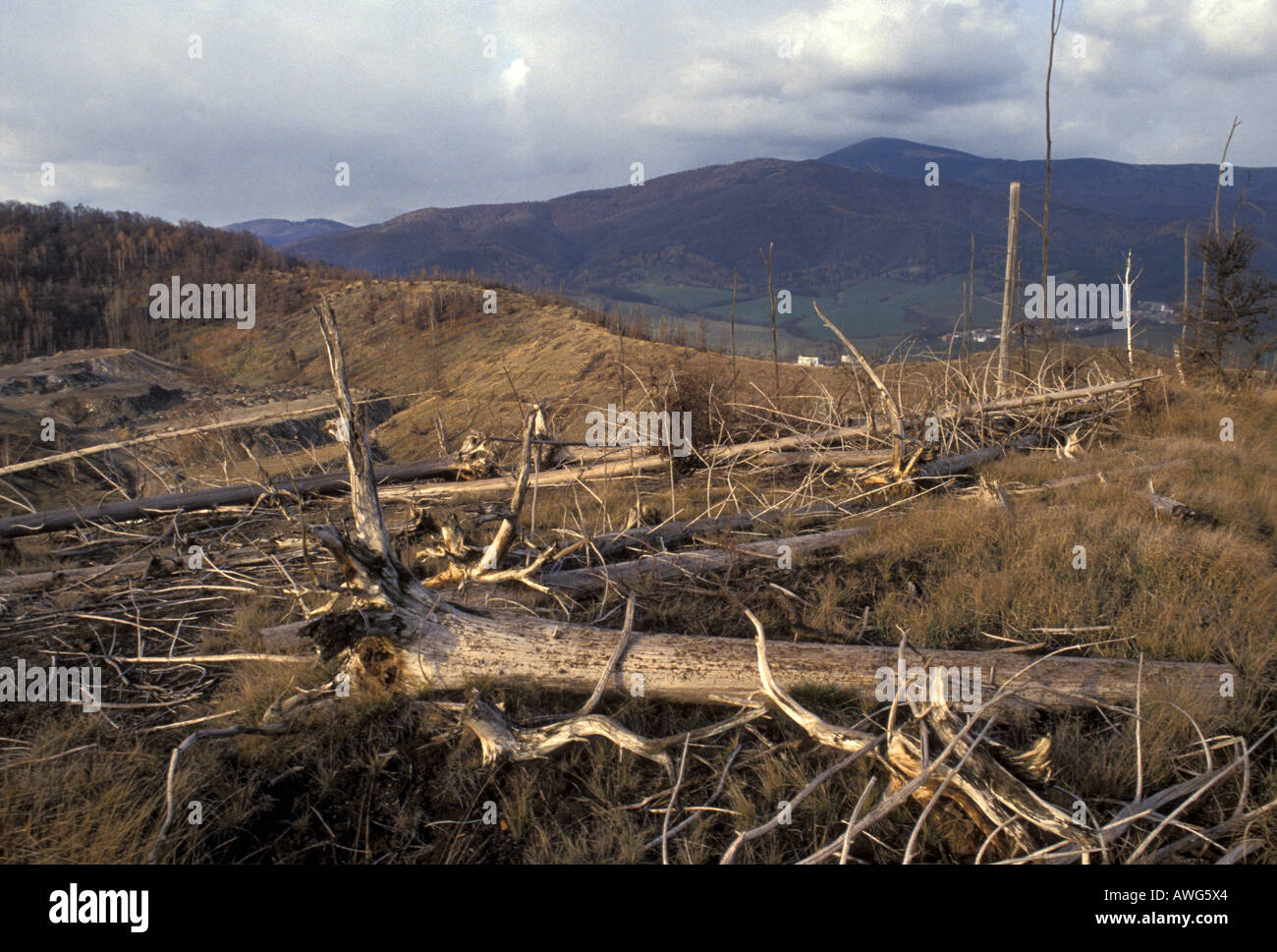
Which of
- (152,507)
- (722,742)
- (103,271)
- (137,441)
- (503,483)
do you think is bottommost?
(722,742)

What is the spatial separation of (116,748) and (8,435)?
1240cm

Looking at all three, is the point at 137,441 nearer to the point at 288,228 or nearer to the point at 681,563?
the point at 681,563

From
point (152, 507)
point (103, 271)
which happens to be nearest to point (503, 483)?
point (152, 507)

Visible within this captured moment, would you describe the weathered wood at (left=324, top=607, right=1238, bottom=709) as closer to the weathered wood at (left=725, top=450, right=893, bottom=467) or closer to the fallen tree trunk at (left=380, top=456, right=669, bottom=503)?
the fallen tree trunk at (left=380, top=456, right=669, bottom=503)

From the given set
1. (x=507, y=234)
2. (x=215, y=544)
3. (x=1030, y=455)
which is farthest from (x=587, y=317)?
(x=507, y=234)

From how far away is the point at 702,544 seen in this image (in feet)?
16.5

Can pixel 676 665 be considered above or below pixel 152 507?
below

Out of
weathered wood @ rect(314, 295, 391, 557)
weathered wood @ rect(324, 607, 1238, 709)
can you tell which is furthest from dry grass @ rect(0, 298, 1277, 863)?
weathered wood @ rect(314, 295, 391, 557)

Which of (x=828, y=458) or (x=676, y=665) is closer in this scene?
(x=676, y=665)

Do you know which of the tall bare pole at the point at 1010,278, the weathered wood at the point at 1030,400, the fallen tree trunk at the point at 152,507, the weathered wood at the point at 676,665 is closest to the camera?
the weathered wood at the point at 676,665

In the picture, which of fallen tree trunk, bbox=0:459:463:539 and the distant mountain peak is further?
the distant mountain peak

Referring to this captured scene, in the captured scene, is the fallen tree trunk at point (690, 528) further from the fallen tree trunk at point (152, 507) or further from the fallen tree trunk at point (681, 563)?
the fallen tree trunk at point (152, 507)

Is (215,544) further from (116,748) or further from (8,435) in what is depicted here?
(8,435)

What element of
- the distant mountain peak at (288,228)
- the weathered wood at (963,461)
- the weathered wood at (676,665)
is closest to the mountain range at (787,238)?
the distant mountain peak at (288,228)
